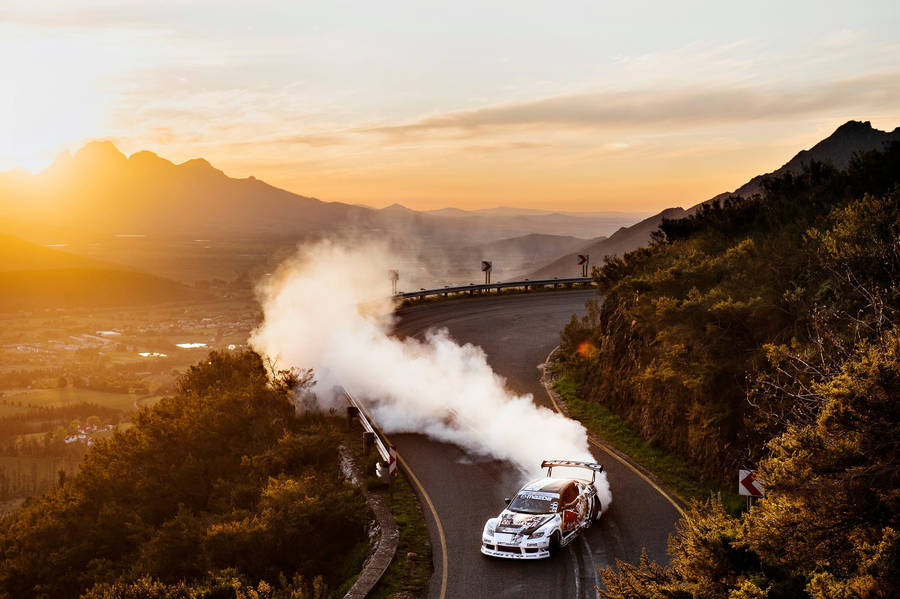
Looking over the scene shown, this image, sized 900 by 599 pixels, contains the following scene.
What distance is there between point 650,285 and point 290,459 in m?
15.9

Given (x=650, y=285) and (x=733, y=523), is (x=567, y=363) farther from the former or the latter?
(x=733, y=523)

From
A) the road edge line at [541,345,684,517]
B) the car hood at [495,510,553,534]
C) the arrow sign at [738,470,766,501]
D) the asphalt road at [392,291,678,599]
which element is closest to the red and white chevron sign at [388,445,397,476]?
the asphalt road at [392,291,678,599]

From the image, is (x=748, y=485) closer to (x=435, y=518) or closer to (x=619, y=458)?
(x=619, y=458)

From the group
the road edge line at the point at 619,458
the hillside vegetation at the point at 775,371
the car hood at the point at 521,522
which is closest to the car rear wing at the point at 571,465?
the road edge line at the point at 619,458

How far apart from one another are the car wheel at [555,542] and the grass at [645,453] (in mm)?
4123

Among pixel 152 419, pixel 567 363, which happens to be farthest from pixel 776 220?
pixel 152 419

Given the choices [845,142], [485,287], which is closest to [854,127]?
[845,142]

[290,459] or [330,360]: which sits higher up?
[330,360]

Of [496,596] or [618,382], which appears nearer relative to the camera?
[496,596]

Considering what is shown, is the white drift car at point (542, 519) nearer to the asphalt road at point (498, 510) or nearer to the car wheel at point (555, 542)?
the car wheel at point (555, 542)

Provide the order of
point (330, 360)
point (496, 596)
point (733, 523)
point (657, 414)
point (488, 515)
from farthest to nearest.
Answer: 1. point (330, 360)
2. point (657, 414)
3. point (488, 515)
4. point (496, 596)
5. point (733, 523)

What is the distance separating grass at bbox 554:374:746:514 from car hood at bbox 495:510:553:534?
4496mm

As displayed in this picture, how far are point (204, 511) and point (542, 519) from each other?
40.8 ft

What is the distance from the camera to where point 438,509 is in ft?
66.6
